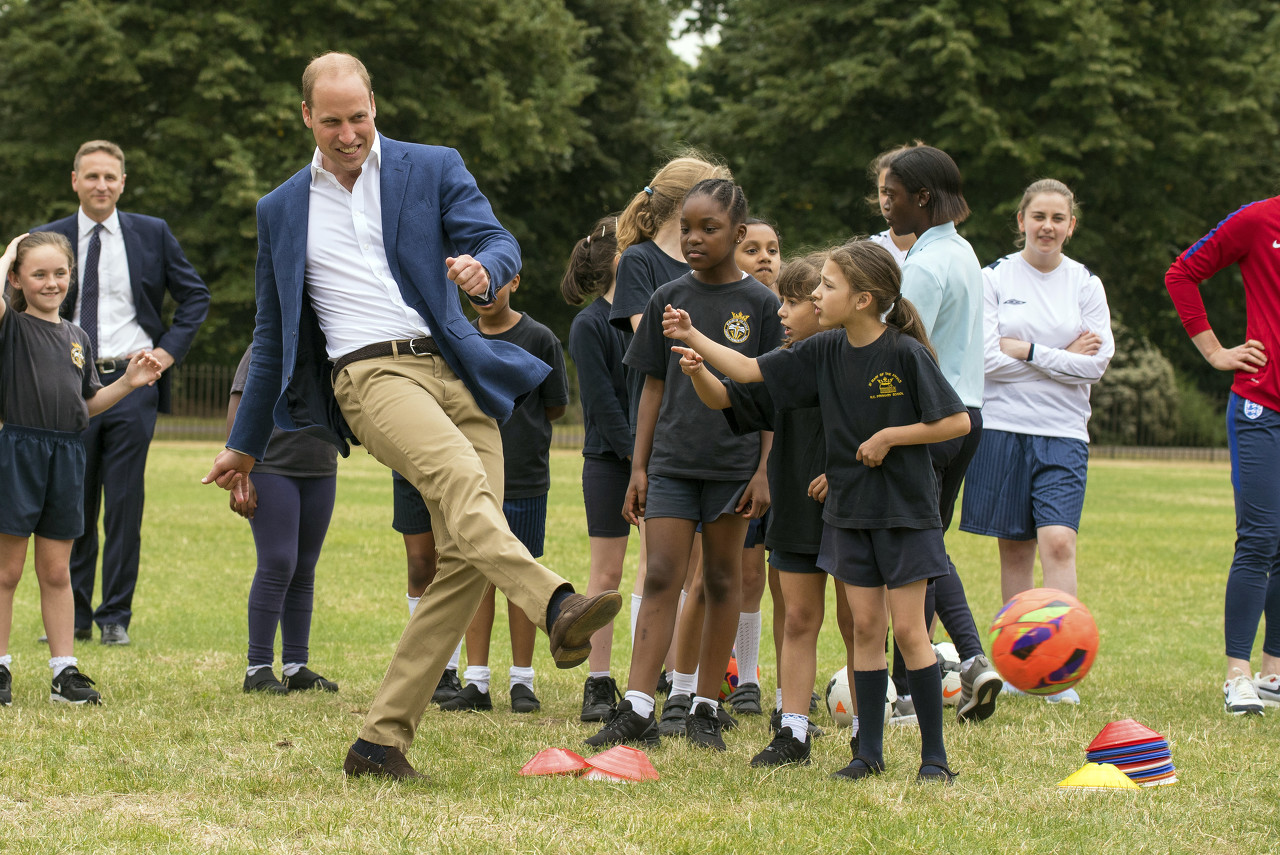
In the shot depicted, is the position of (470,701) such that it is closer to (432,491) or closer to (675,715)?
(675,715)

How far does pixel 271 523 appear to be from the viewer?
252 inches

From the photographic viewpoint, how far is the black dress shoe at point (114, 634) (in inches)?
299

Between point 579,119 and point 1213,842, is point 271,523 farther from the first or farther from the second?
point 579,119

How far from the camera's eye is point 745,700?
6.10 metres

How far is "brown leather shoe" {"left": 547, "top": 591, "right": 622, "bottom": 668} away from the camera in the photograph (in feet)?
12.6

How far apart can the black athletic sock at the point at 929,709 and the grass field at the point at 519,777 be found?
0.36ft

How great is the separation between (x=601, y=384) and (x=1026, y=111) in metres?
27.2

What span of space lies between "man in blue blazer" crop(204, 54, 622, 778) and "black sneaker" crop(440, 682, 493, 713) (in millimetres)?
1615

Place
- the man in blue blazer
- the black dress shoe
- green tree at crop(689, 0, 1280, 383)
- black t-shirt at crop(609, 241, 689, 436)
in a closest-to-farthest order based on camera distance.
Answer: the man in blue blazer
black t-shirt at crop(609, 241, 689, 436)
the black dress shoe
green tree at crop(689, 0, 1280, 383)

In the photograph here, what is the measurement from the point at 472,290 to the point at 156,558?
8334 millimetres

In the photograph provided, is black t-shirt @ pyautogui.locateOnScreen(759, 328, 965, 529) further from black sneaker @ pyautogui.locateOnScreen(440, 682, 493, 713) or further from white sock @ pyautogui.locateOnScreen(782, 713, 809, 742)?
black sneaker @ pyautogui.locateOnScreen(440, 682, 493, 713)

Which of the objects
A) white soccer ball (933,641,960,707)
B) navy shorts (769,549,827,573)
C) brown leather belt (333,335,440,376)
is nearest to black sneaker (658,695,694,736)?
navy shorts (769,549,827,573)

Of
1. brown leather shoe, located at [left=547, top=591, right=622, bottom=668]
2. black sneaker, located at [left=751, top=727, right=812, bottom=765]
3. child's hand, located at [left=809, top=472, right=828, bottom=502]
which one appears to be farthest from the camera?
child's hand, located at [left=809, top=472, right=828, bottom=502]

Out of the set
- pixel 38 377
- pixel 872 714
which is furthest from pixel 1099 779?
pixel 38 377
